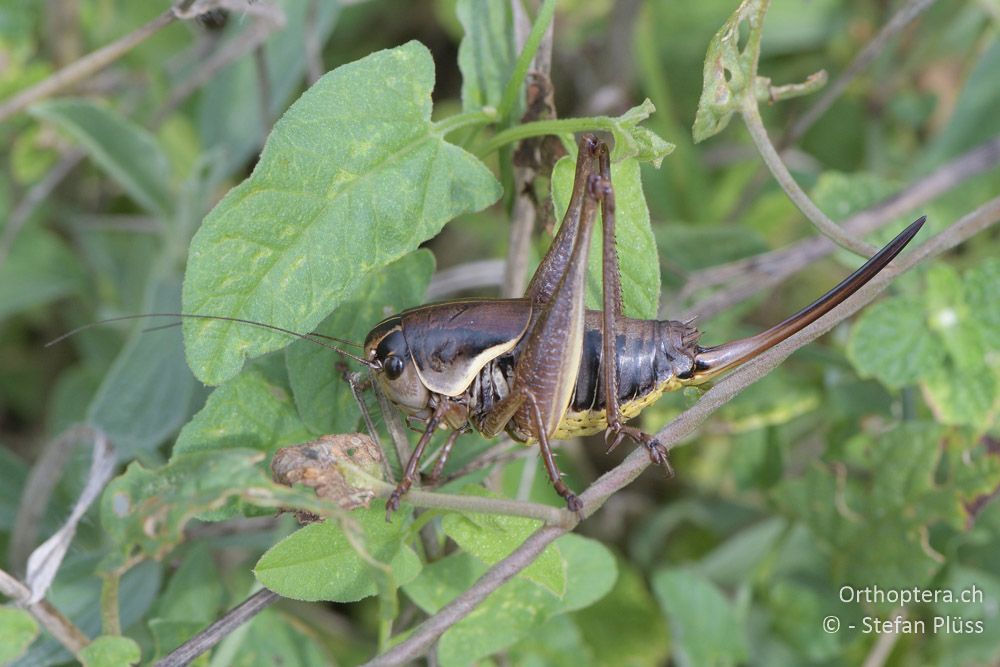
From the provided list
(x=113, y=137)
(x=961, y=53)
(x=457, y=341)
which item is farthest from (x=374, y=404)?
(x=961, y=53)

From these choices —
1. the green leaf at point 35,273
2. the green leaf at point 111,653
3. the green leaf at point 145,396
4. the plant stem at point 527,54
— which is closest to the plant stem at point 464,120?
the plant stem at point 527,54

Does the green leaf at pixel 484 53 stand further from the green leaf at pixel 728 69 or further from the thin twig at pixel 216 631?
the thin twig at pixel 216 631

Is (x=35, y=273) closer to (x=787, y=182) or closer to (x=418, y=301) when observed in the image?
(x=418, y=301)

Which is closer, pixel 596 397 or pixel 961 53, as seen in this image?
pixel 596 397

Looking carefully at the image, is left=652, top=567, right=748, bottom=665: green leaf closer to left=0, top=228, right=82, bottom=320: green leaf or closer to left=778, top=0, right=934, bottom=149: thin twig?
left=778, top=0, right=934, bottom=149: thin twig

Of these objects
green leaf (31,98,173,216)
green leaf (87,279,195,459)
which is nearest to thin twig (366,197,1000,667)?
green leaf (87,279,195,459)

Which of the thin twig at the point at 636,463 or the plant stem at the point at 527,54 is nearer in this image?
the thin twig at the point at 636,463

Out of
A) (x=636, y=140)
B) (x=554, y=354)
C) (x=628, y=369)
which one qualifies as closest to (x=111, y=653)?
(x=554, y=354)

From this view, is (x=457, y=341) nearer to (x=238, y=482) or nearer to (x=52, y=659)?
(x=238, y=482)
